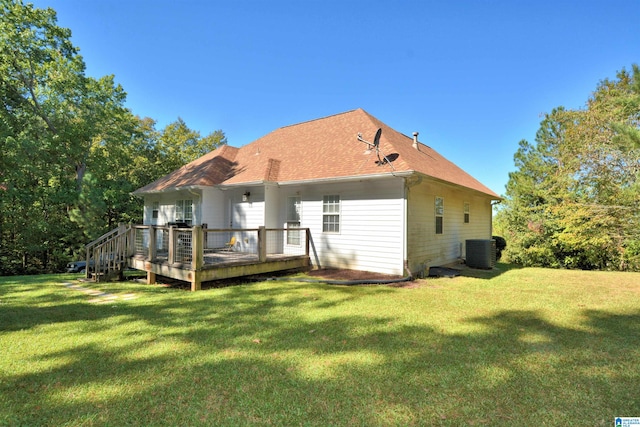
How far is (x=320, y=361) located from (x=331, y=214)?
6684 mm

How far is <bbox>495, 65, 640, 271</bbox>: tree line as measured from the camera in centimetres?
1086

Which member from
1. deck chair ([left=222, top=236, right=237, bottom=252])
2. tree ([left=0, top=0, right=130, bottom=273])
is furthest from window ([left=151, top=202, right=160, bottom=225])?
tree ([left=0, top=0, right=130, bottom=273])

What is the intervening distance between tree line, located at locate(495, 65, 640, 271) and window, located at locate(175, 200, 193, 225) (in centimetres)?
1508

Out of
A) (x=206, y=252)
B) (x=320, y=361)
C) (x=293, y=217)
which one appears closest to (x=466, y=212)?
(x=293, y=217)

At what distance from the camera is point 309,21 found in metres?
11.7

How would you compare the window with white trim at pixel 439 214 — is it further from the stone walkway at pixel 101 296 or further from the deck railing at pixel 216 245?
the stone walkway at pixel 101 296

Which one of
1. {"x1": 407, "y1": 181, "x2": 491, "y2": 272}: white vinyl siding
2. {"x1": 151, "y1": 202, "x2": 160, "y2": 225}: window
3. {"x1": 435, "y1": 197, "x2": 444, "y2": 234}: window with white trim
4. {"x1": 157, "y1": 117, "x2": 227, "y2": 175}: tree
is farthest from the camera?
{"x1": 157, "y1": 117, "x2": 227, "y2": 175}: tree

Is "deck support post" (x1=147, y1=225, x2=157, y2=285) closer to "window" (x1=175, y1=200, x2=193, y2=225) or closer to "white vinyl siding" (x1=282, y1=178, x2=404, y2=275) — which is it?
"window" (x1=175, y1=200, x2=193, y2=225)

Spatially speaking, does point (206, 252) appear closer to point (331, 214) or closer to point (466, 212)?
point (331, 214)

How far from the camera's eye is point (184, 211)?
1293cm

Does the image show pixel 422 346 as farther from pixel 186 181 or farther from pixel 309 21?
pixel 309 21

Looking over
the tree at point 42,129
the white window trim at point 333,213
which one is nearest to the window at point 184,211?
the white window trim at point 333,213

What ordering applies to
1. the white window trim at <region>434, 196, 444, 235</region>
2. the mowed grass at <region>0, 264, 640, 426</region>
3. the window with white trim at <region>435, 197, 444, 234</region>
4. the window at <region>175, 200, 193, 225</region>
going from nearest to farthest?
1. the mowed grass at <region>0, 264, 640, 426</region>
2. the white window trim at <region>434, 196, 444, 235</region>
3. the window with white trim at <region>435, 197, 444, 234</region>
4. the window at <region>175, 200, 193, 225</region>

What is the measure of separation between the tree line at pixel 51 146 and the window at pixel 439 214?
18.9 m
